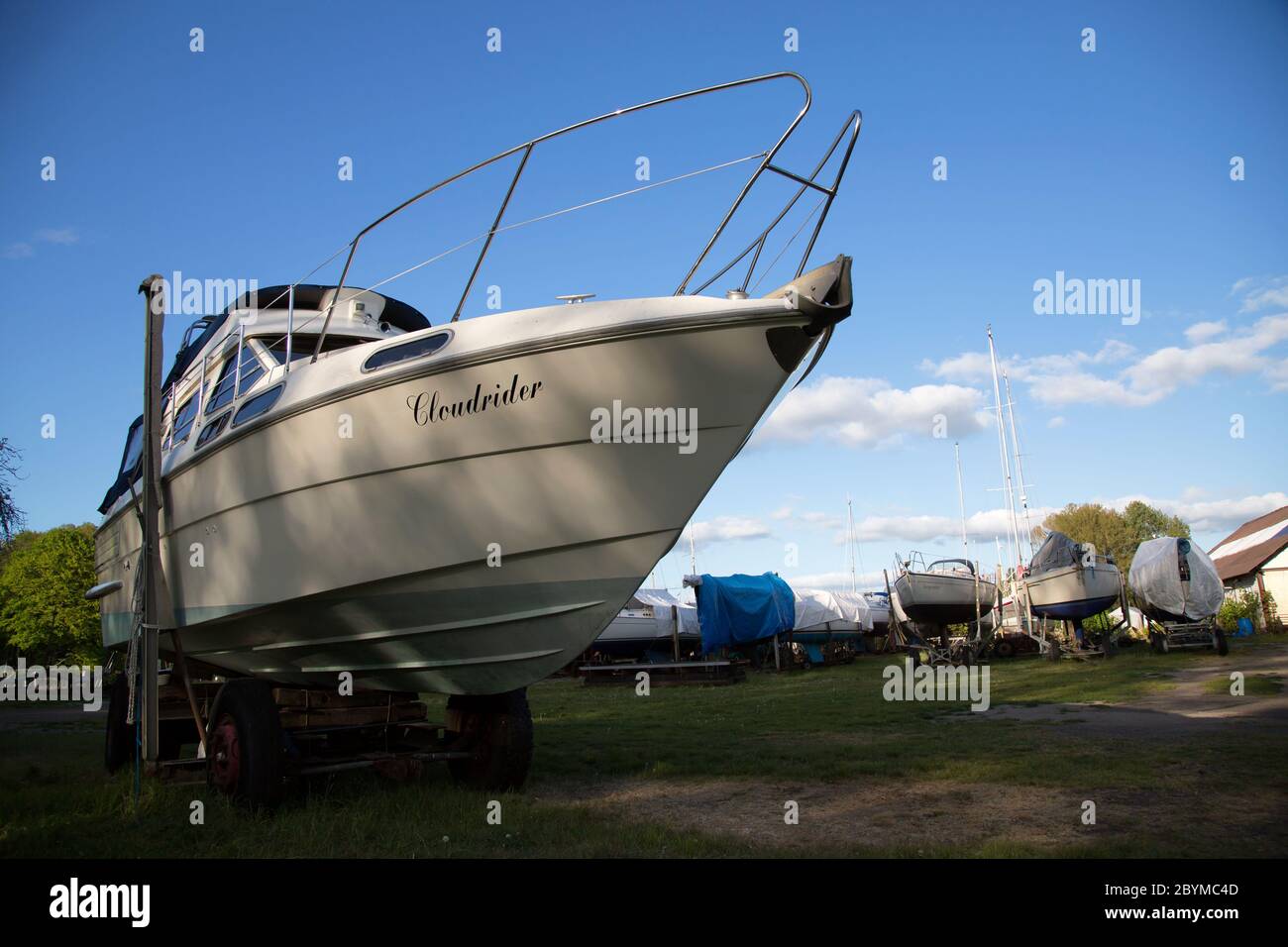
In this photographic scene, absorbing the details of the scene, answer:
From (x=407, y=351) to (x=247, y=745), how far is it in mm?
2743

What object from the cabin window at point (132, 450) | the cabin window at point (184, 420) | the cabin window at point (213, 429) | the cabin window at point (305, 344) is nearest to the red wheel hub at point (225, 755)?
the cabin window at point (213, 429)

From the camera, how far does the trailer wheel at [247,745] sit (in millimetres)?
5297

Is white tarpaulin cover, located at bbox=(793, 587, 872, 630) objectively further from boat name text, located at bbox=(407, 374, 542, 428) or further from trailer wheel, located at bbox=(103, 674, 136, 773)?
boat name text, located at bbox=(407, 374, 542, 428)

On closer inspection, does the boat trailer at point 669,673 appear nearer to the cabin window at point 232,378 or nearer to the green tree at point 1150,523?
the cabin window at point 232,378

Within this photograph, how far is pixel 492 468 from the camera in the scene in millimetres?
5195

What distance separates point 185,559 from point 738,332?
16.0 feet

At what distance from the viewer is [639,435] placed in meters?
5.14

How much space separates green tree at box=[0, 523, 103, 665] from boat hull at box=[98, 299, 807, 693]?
27.7 meters

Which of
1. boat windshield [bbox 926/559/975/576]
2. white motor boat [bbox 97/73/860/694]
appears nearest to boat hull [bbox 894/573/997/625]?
boat windshield [bbox 926/559/975/576]

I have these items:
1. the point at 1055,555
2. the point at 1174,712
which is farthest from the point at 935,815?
the point at 1055,555

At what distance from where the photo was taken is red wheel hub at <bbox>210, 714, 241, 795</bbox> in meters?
5.52

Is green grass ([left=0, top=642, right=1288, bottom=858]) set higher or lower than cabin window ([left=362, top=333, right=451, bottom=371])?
lower
